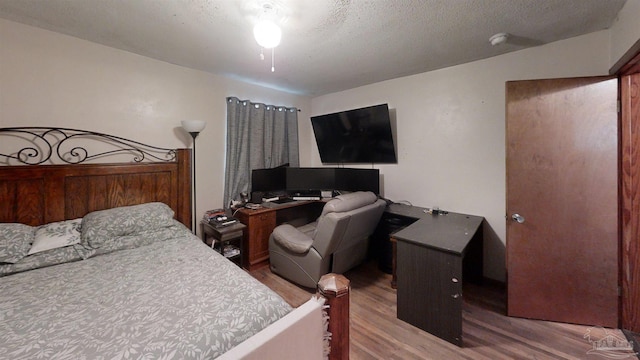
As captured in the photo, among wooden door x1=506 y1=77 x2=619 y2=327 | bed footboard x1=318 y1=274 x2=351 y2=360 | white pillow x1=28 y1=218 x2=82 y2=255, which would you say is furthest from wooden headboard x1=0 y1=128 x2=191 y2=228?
wooden door x1=506 y1=77 x2=619 y2=327

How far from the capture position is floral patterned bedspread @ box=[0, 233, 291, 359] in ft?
3.11

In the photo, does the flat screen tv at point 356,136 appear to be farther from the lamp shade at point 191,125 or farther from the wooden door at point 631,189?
the wooden door at point 631,189

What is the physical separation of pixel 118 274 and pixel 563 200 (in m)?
3.22

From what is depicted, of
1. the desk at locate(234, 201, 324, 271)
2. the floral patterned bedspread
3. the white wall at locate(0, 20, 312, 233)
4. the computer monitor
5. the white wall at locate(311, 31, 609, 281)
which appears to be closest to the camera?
the floral patterned bedspread

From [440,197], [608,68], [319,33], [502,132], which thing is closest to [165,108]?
[319,33]

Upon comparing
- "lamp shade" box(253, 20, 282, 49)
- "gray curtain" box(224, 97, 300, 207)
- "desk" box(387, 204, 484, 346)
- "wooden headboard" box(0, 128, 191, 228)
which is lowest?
"desk" box(387, 204, 484, 346)

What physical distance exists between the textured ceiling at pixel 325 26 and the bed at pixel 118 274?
36.8 inches

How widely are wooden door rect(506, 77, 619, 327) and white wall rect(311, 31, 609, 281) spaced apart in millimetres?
466

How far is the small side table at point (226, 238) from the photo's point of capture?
2598 mm

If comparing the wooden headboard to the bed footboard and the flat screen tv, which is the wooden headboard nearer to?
the flat screen tv

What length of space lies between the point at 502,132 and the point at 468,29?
1081 millimetres

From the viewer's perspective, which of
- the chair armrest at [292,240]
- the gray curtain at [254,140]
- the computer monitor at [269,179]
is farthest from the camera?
the computer monitor at [269,179]

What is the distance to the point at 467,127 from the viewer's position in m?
2.63

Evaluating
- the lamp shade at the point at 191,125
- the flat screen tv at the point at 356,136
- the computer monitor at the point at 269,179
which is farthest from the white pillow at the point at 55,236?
the flat screen tv at the point at 356,136
